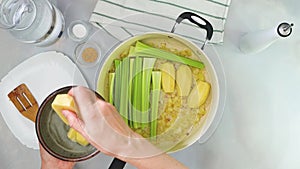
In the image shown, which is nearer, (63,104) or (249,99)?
(63,104)

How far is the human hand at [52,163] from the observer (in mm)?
942

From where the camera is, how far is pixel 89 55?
3.25 feet

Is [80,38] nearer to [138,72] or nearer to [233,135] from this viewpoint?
[138,72]

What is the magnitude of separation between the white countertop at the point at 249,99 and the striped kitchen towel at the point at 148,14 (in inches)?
0.9

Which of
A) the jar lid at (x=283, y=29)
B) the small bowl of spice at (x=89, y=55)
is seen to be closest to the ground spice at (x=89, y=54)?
the small bowl of spice at (x=89, y=55)

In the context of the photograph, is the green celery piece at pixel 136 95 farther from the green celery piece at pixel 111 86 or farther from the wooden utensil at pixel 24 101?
the wooden utensil at pixel 24 101

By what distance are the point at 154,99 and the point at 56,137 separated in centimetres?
18

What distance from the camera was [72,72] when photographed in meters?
0.99

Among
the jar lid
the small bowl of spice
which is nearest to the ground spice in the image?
the small bowl of spice

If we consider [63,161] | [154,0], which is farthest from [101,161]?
[154,0]

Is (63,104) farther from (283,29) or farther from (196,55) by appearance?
(283,29)

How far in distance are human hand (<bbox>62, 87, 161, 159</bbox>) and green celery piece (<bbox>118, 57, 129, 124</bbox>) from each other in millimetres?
Answer: 61

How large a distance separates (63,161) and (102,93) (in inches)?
5.2

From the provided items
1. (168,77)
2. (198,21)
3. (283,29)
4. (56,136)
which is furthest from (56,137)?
(283,29)
